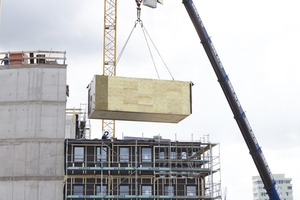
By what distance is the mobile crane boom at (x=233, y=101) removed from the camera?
4391 centimetres

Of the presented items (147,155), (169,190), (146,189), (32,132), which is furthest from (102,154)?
(169,190)

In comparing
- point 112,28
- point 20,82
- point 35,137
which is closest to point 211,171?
point 35,137

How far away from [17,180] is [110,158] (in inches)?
300

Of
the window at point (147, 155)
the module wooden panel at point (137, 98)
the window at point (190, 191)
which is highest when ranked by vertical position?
the module wooden panel at point (137, 98)

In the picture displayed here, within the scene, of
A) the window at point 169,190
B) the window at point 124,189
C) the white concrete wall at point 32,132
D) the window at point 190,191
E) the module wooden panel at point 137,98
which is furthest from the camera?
the window at point 190,191

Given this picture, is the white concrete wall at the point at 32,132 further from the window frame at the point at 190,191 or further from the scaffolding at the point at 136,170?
the window frame at the point at 190,191

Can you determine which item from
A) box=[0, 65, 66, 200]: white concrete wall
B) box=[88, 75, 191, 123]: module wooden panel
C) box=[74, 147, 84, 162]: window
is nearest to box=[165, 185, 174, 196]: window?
box=[88, 75, 191, 123]: module wooden panel

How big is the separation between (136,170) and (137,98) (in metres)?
6.45

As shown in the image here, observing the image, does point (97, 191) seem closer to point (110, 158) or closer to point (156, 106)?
point (110, 158)

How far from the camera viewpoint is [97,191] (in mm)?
44875

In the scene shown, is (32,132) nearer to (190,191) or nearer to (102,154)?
(102,154)

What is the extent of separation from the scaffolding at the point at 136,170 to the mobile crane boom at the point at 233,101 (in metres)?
3.35

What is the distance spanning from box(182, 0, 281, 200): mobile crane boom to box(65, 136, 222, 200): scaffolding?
3348 mm

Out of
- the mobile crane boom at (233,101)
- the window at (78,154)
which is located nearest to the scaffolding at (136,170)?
the window at (78,154)
